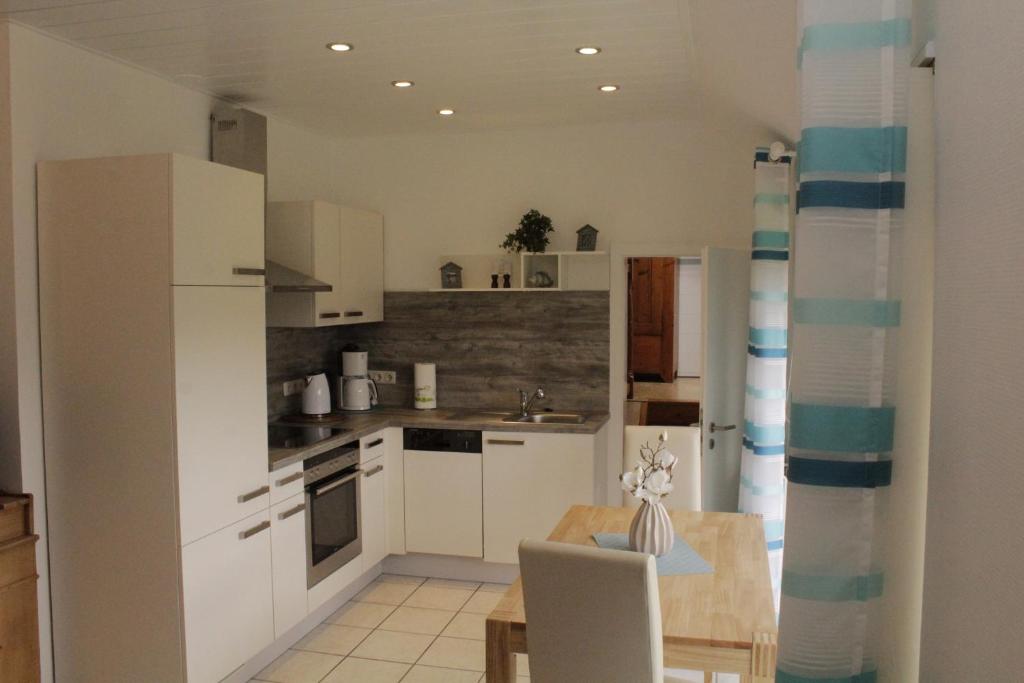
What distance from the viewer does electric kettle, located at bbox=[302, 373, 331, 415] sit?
4.80 m

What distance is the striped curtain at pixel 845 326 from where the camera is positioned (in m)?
0.95

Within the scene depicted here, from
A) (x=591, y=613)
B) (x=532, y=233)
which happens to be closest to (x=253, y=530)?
(x=591, y=613)

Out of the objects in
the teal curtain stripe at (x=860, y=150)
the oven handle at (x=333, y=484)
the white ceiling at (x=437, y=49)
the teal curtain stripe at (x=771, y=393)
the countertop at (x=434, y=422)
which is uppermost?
the white ceiling at (x=437, y=49)

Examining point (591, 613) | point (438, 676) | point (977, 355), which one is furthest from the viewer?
point (438, 676)

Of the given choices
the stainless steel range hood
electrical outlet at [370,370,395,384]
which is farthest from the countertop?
the stainless steel range hood

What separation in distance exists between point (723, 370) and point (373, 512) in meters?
2.12

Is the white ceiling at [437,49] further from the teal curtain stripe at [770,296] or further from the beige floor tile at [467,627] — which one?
the beige floor tile at [467,627]

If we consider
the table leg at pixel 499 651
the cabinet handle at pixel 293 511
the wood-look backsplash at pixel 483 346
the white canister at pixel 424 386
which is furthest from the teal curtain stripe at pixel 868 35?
the white canister at pixel 424 386

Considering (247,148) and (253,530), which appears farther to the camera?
(247,148)

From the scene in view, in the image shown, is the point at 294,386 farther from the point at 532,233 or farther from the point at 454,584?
the point at 532,233

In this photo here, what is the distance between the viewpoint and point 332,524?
421 centimetres

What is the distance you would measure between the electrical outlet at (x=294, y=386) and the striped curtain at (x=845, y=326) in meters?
4.14

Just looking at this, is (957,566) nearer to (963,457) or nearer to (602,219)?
(963,457)

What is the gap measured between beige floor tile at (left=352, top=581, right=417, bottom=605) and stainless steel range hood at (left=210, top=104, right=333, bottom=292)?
177cm
